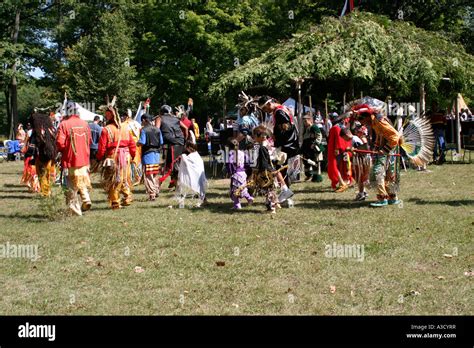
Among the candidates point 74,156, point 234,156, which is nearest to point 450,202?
point 234,156

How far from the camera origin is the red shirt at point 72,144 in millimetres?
10352

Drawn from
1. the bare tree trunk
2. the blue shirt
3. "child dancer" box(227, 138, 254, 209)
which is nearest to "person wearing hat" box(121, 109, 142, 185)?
the blue shirt

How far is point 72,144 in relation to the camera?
1035 cm

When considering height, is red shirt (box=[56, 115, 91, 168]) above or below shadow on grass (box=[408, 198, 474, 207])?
above

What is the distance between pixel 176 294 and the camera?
6066mm

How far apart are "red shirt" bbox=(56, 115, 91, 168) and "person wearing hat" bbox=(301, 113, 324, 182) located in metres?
6.90

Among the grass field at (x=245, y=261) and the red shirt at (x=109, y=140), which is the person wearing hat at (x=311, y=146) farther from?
the red shirt at (x=109, y=140)

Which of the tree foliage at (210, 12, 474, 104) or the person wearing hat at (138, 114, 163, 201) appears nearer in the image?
the person wearing hat at (138, 114, 163, 201)

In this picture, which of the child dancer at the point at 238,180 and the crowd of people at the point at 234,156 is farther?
the child dancer at the point at 238,180

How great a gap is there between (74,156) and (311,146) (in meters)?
7.43

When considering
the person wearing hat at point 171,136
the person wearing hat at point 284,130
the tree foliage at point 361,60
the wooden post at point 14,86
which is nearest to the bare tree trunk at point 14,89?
the wooden post at point 14,86

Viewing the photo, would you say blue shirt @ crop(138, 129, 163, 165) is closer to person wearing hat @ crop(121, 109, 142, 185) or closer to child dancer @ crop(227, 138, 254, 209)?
person wearing hat @ crop(121, 109, 142, 185)

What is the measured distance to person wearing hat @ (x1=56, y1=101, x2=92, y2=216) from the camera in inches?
408

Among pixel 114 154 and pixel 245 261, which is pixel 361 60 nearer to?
pixel 114 154
